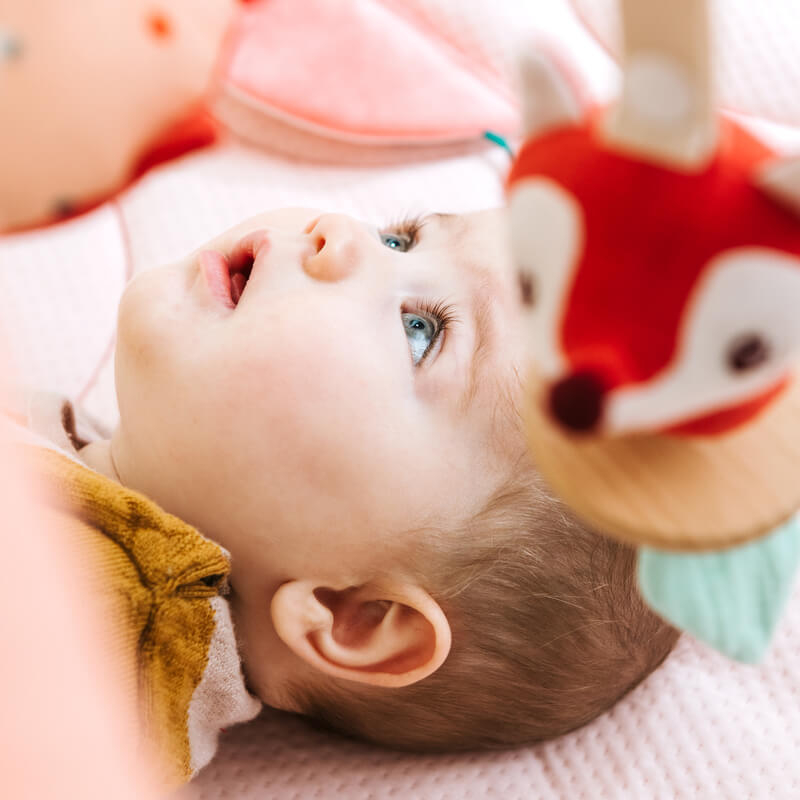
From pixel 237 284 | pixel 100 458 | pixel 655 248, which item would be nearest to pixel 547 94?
pixel 655 248

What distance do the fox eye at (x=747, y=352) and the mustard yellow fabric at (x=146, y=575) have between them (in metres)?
0.43

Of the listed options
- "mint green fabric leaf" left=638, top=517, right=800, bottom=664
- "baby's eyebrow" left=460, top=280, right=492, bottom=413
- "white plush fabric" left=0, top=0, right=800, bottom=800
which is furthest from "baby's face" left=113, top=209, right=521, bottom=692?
"mint green fabric leaf" left=638, top=517, right=800, bottom=664

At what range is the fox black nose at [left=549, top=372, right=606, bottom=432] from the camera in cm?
29

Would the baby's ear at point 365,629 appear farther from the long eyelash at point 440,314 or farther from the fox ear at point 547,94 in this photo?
the fox ear at point 547,94

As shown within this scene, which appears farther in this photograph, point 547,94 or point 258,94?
point 258,94

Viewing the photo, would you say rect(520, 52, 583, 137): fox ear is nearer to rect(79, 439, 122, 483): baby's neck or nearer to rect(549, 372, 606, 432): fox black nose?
rect(549, 372, 606, 432): fox black nose

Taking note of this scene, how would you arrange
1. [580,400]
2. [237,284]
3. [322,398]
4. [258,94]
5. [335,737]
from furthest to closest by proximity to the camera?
[258,94] → [335,737] → [237,284] → [322,398] → [580,400]

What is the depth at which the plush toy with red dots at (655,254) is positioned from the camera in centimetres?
29

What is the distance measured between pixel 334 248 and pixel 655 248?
0.40 m

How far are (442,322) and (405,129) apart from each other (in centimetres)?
65

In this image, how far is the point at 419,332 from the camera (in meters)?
0.68

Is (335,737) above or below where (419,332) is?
below

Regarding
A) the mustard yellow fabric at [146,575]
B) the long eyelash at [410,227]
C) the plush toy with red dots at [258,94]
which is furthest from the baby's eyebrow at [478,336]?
the plush toy with red dots at [258,94]

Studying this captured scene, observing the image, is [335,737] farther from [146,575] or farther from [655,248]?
[655,248]
